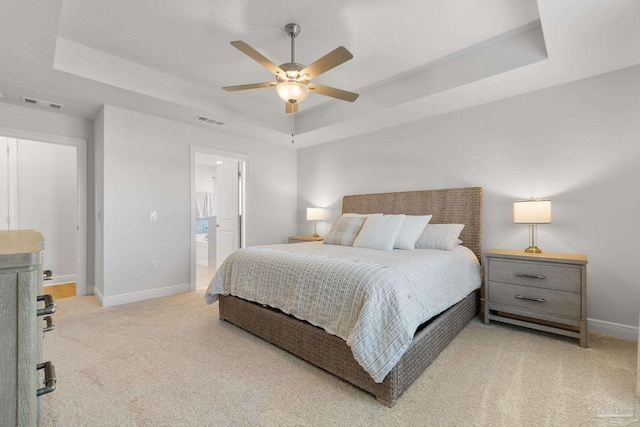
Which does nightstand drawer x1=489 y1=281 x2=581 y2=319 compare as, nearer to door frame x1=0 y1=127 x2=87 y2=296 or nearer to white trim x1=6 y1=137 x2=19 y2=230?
door frame x1=0 y1=127 x2=87 y2=296

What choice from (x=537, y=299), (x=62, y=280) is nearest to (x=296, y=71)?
(x=537, y=299)

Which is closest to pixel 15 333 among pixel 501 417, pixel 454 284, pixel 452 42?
pixel 501 417

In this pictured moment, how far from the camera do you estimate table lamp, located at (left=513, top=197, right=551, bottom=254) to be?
264cm

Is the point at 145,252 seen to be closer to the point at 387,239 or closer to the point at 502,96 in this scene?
the point at 387,239

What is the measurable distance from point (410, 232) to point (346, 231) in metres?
0.73

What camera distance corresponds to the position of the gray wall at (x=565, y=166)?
8.31 ft

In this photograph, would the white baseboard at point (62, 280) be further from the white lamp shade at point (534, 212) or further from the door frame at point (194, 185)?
the white lamp shade at point (534, 212)

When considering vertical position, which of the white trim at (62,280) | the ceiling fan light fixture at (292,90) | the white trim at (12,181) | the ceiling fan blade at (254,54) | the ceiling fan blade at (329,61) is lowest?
the white trim at (62,280)

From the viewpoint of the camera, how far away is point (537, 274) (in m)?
2.52

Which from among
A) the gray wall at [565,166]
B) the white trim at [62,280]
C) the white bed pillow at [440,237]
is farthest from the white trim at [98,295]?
the gray wall at [565,166]

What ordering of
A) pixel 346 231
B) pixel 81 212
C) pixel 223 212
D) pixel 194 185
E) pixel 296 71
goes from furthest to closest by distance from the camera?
pixel 223 212 → pixel 194 185 → pixel 81 212 → pixel 346 231 → pixel 296 71

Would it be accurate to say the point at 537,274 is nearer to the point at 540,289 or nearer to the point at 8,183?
the point at 540,289

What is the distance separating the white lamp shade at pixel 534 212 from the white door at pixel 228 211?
12.6ft

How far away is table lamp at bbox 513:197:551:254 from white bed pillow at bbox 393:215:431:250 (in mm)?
845
